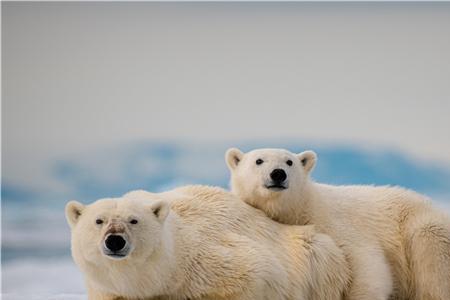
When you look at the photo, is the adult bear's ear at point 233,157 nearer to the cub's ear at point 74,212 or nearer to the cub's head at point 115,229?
the cub's head at point 115,229

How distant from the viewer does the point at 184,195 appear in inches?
206

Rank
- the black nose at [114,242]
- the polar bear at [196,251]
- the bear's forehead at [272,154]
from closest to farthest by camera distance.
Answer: the black nose at [114,242] < the polar bear at [196,251] < the bear's forehead at [272,154]

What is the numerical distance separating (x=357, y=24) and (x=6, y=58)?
3794 millimetres

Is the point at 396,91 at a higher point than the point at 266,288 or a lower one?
higher

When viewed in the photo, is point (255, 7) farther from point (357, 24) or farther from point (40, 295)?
point (40, 295)

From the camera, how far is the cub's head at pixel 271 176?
519 cm

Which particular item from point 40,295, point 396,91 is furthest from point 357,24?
point 40,295

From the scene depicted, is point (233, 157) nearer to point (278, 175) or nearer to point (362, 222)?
point (278, 175)

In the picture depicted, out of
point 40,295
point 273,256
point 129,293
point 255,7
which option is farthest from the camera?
point 255,7

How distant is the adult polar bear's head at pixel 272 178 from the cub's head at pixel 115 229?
0.88 m

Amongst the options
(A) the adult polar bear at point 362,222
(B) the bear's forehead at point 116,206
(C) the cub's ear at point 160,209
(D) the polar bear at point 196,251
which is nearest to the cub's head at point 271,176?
(A) the adult polar bear at point 362,222

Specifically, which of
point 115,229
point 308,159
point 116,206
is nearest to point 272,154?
point 308,159

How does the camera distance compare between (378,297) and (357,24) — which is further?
(357,24)

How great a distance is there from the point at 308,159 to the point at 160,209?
4.41 feet
